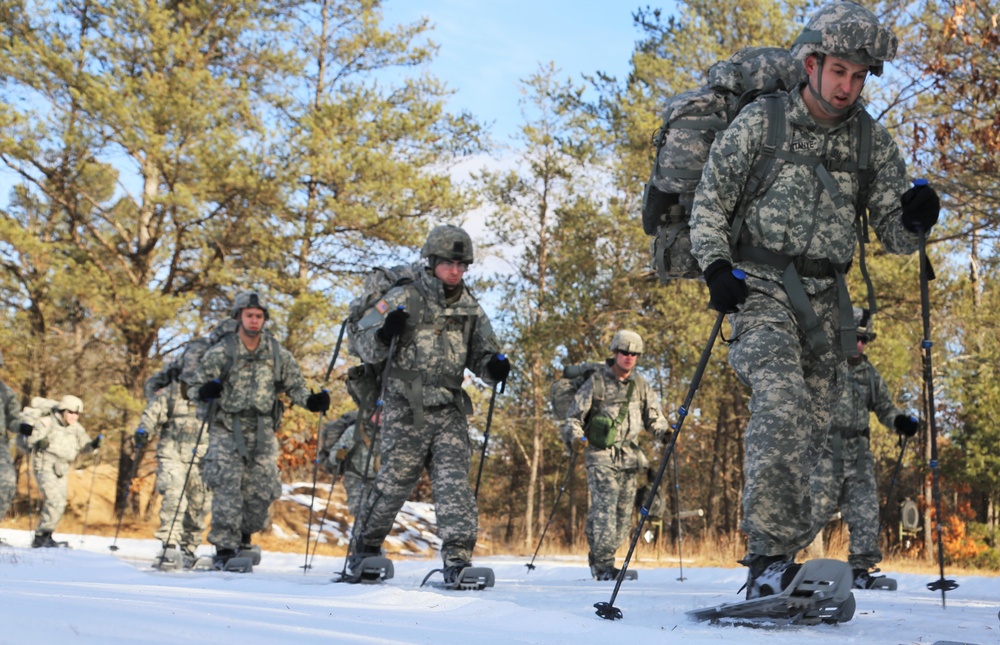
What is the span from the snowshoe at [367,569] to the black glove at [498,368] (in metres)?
1.67

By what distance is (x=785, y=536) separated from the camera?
5215 mm

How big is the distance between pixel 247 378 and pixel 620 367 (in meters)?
4.00

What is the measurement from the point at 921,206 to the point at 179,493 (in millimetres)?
12054

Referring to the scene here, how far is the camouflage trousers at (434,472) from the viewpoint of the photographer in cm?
853

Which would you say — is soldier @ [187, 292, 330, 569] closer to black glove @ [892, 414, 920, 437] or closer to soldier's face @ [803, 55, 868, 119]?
black glove @ [892, 414, 920, 437]

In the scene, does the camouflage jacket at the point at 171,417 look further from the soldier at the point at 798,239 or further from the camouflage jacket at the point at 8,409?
the soldier at the point at 798,239

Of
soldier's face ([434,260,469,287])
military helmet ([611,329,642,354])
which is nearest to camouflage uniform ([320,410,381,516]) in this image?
military helmet ([611,329,642,354])

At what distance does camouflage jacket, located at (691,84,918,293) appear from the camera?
5.48 meters

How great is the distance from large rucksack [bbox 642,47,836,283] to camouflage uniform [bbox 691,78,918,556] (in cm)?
39

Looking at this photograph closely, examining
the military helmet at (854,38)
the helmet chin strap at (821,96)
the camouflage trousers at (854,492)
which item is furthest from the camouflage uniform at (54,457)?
the military helmet at (854,38)

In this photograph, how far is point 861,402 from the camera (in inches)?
454

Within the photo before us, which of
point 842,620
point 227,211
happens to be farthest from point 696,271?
point 227,211

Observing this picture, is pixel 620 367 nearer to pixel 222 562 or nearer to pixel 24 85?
pixel 222 562

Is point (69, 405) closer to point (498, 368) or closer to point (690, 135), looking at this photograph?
point (498, 368)
